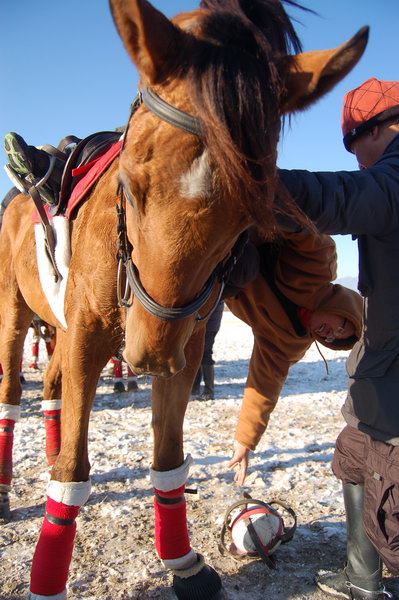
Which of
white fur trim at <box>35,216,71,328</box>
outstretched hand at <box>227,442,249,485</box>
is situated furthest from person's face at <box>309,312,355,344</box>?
white fur trim at <box>35,216,71,328</box>

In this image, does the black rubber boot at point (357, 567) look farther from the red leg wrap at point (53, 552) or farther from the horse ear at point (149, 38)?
the horse ear at point (149, 38)

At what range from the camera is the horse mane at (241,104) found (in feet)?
4.31

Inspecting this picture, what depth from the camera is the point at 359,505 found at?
7.79ft

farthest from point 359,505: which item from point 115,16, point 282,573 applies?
point 115,16

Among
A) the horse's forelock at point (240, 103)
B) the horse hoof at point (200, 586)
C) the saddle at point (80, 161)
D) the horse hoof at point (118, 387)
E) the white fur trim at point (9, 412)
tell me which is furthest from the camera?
the horse hoof at point (118, 387)

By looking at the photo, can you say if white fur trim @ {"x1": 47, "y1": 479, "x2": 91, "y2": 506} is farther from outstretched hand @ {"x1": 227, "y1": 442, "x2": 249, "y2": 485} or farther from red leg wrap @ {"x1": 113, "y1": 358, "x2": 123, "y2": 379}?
red leg wrap @ {"x1": 113, "y1": 358, "x2": 123, "y2": 379}

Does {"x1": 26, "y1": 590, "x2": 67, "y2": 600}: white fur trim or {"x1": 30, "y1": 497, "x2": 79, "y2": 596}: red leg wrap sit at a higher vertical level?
{"x1": 30, "y1": 497, "x2": 79, "y2": 596}: red leg wrap

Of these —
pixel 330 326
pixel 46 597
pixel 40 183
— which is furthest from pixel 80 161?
pixel 46 597

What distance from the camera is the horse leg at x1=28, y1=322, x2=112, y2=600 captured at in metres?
2.06

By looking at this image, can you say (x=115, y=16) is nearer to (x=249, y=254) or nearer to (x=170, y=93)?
(x=170, y=93)

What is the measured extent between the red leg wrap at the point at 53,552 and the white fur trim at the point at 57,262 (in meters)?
1.02

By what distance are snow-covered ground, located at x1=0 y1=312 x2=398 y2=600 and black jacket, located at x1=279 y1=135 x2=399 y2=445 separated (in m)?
1.14

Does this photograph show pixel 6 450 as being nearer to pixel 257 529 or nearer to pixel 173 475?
pixel 173 475

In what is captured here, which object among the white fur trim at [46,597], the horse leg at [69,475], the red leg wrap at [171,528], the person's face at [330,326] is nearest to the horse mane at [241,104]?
the horse leg at [69,475]
